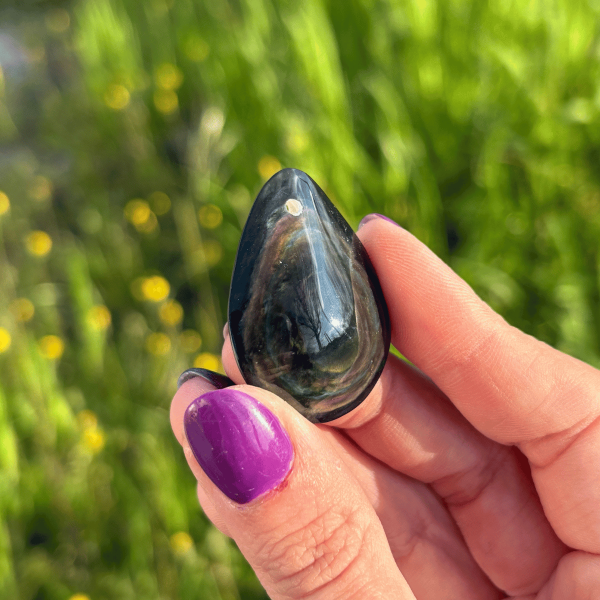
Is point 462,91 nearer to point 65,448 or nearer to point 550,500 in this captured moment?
point 550,500

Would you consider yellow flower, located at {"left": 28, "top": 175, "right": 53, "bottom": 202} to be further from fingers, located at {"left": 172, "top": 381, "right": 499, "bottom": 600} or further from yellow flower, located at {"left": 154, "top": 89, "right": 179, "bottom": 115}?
fingers, located at {"left": 172, "top": 381, "right": 499, "bottom": 600}

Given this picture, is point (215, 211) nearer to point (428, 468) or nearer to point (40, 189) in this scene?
point (40, 189)

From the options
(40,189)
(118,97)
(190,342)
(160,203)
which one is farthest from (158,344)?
(118,97)

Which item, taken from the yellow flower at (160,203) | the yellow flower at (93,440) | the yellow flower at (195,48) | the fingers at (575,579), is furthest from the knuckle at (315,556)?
the yellow flower at (195,48)

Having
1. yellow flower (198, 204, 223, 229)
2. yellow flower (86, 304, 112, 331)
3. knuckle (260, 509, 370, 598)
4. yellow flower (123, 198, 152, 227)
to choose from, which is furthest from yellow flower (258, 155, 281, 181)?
knuckle (260, 509, 370, 598)

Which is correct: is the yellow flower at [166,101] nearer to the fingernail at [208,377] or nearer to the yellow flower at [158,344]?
the yellow flower at [158,344]

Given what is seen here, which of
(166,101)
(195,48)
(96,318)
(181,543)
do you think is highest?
(195,48)
